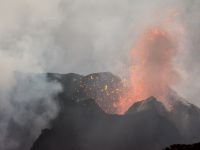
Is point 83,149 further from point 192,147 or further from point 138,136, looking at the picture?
point 192,147

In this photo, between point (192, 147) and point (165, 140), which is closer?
point (192, 147)

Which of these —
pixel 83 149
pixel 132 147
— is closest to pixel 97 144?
pixel 83 149

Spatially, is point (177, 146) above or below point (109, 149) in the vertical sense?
below

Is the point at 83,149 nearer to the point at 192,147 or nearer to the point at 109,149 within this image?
the point at 109,149

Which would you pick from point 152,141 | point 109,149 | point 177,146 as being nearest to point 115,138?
point 109,149

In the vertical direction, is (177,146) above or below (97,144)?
below

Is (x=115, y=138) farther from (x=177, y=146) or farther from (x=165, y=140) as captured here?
(x=177, y=146)

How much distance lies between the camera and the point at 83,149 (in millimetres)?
198625

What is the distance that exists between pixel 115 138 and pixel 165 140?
28.5 meters

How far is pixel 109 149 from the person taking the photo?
19325 cm

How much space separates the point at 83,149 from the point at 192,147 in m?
137

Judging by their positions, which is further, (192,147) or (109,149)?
(109,149)

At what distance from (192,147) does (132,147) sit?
125962 millimetres

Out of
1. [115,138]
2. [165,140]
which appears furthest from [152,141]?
[115,138]
